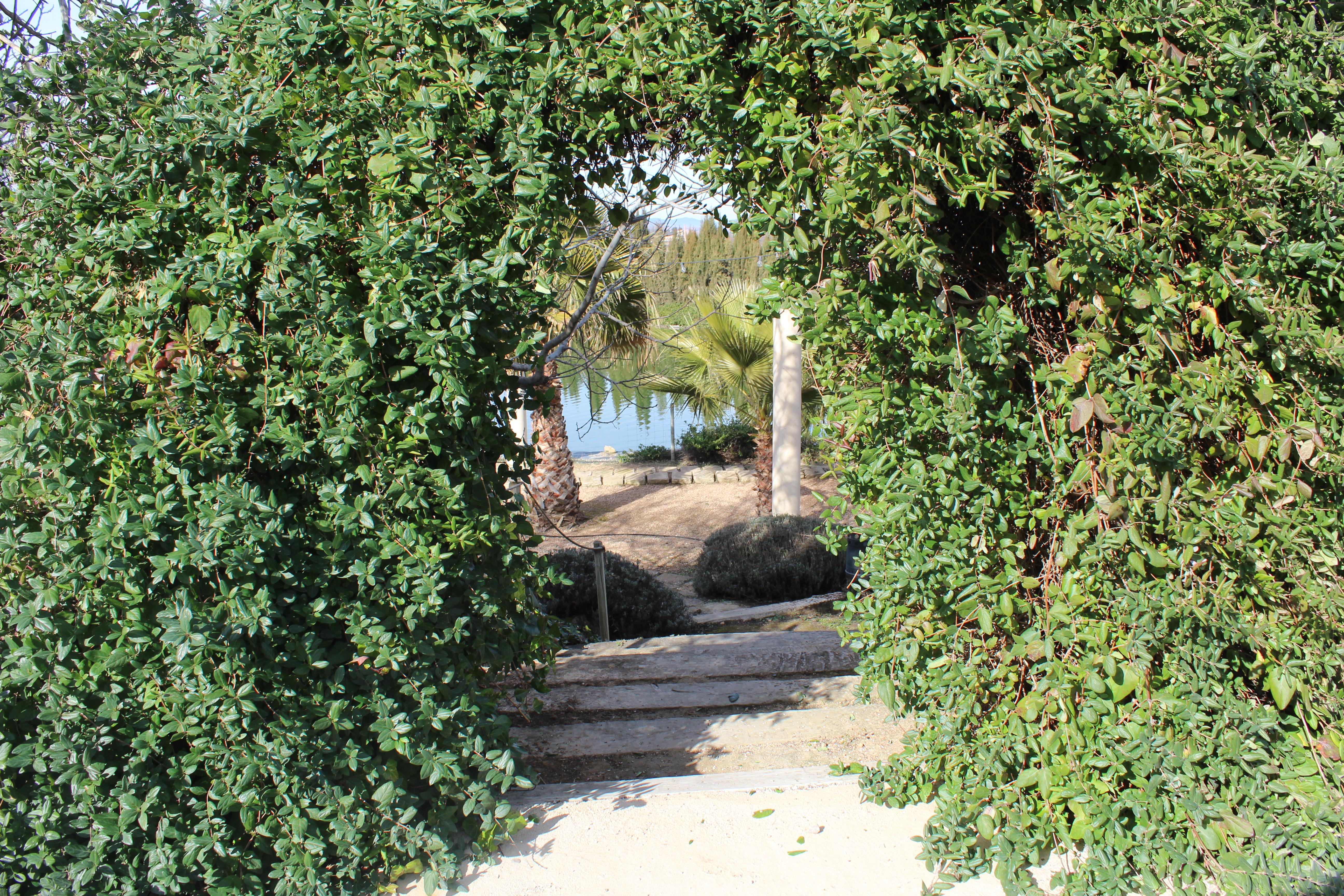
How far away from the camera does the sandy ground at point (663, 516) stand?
10266 millimetres

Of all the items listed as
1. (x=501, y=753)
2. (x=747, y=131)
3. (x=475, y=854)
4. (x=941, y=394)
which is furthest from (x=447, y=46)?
(x=475, y=854)

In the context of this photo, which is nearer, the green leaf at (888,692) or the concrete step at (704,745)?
the green leaf at (888,692)

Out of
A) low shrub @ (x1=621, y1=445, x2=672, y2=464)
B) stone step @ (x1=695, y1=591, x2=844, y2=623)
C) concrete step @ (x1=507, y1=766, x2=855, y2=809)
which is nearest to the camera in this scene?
concrete step @ (x1=507, y1=766, x2=855, y2=809)

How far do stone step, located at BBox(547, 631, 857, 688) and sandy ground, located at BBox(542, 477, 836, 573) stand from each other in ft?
15.2

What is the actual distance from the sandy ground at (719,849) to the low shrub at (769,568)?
17.2 ft

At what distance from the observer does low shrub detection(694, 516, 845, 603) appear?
7.87 metres

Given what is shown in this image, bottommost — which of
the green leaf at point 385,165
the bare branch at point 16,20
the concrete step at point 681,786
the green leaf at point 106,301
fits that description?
the concrete step at point 681,786

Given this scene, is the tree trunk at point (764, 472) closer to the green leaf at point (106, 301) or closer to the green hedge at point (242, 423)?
the green hedge at point (242, 423)

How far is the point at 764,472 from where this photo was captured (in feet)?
35.5

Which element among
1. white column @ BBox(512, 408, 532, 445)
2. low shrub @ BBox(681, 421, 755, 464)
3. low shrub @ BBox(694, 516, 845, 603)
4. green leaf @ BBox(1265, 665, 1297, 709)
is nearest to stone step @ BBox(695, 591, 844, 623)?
low shrub @ BBox(694, 516, 845, 603)

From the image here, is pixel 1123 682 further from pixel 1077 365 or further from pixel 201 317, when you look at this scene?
pixel 201 317

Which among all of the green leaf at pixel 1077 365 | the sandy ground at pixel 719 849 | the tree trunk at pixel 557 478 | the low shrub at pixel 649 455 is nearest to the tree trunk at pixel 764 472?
the tree trunk at pixel 557 478

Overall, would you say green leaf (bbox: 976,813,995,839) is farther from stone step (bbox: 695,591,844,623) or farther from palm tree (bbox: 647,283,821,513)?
palm tree (bbox: 647,283,821,513)

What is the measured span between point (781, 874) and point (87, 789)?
188cm
